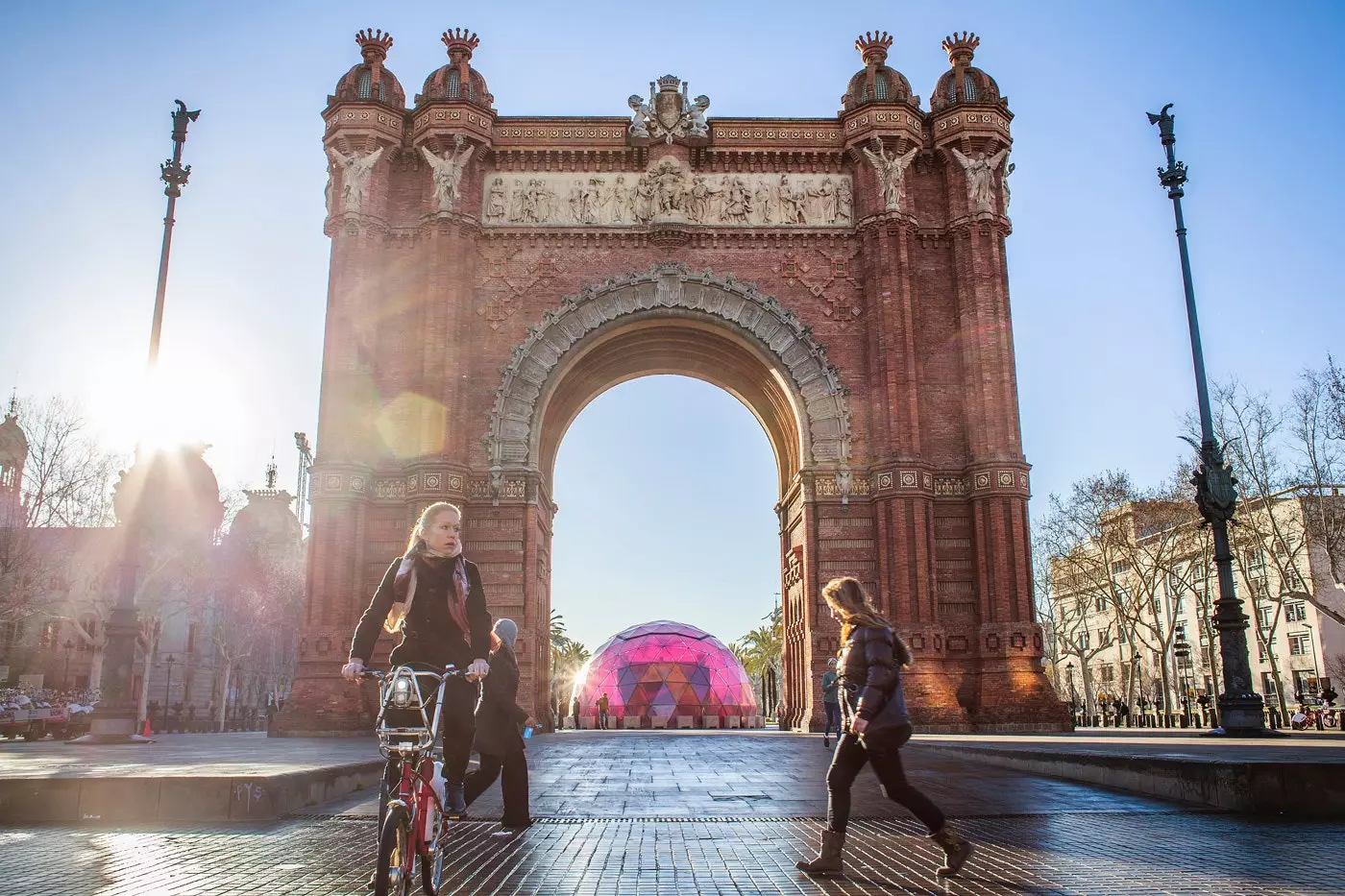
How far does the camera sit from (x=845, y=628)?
6754 millimetres

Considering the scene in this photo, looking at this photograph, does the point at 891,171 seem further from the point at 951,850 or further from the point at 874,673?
the point at 951,850

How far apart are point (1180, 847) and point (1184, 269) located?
17718 millimetres

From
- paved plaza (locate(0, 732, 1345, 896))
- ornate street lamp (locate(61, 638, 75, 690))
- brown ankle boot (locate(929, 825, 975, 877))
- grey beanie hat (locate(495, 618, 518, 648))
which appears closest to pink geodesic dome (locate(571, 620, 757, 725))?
ornate street lamp (locate(61, 638, 75, 690))

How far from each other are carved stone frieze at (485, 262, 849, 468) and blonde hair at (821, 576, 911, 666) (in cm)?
2008

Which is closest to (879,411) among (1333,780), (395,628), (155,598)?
(1333,780)

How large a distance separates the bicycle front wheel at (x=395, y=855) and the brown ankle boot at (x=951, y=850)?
2.95 m

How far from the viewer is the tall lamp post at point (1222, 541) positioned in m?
19.7

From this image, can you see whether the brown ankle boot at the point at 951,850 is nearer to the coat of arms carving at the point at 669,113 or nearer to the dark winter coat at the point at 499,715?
the dark winter coat at the point at 499,715

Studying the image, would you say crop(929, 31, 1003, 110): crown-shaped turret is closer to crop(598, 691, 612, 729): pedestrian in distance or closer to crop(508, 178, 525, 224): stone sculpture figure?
crop(508, 178, 525, 224): stone sculpture figure

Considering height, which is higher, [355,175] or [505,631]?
[355,175]

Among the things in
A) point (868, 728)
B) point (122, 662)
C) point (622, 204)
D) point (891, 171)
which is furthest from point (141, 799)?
point (891, 171)

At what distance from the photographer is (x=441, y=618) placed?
570 centimetres

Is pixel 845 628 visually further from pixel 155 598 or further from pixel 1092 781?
pixel 155 598

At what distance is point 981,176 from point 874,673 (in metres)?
23.9
